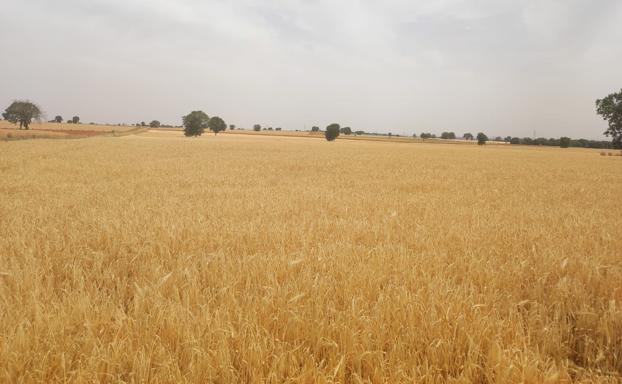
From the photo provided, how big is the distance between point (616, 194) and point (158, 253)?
13.5 m

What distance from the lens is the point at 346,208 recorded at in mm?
6941

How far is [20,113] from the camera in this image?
336ft

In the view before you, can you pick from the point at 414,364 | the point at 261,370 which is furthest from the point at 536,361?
the point at 261,370

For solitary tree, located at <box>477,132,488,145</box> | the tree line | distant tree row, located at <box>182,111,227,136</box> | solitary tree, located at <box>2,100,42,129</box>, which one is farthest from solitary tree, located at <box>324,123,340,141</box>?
solitary tree, located at <box>2,100,42,129</box>

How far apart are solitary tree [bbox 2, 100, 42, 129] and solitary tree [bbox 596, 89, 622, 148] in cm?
15232

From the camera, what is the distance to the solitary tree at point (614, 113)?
63.0 metres

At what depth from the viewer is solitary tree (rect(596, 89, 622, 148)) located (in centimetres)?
6300

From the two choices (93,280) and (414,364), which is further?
(93,280)

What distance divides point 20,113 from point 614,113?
15481 cm

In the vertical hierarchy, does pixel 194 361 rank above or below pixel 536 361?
below

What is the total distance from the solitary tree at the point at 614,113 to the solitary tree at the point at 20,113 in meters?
152

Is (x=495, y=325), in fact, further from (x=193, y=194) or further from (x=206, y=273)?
(x=193, y=194)

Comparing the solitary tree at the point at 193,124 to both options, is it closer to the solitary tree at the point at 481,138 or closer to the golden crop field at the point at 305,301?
the solitary tree at the point at 481,138

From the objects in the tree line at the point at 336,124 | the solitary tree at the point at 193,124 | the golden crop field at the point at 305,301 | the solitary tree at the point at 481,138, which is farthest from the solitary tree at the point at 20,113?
the solitary tree at the point at 481,138
